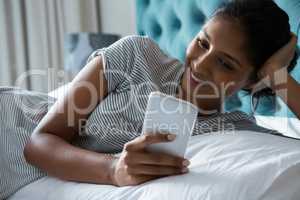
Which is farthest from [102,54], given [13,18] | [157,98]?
[13,18]

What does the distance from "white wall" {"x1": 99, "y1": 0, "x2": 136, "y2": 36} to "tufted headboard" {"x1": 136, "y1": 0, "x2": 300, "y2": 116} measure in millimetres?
327

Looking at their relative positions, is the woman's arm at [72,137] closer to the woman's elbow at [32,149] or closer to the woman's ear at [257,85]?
the woman's elbow at [32,149]

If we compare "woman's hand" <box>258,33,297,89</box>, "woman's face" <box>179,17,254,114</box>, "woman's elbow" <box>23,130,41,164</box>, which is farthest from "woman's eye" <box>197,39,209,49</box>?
"woman's elbow" <box>23,130,41,164</box>

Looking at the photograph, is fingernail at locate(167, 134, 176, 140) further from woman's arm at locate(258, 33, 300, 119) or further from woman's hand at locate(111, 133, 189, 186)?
woman's arm at locate(258, 33, 300, 119)

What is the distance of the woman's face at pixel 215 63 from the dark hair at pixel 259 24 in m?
0.02

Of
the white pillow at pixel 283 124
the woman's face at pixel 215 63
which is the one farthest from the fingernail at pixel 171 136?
the white pillow at pixel 283 124

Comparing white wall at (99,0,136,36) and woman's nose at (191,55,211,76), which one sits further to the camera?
white wall at (99,0,136,36)

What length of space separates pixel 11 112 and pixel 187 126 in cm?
54

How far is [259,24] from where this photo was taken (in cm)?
106

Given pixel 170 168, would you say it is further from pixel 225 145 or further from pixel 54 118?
pixel 54 118

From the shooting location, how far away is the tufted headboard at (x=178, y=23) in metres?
1.70

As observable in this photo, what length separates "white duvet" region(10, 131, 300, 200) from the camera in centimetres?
72

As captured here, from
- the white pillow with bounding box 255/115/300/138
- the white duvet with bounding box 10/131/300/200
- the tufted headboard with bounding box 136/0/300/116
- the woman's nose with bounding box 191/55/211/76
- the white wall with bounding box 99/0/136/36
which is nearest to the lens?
the white duvet with bounding box 10/131/300/200

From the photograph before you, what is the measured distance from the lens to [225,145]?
2.92ft
